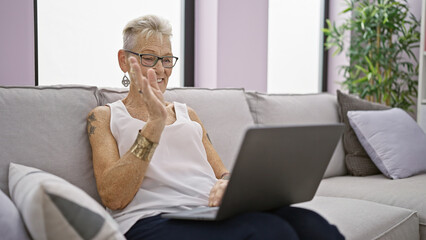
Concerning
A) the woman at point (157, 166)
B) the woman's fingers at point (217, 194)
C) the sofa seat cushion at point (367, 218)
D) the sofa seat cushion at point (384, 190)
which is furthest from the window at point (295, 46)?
the woman's fingers at point (217, 194)

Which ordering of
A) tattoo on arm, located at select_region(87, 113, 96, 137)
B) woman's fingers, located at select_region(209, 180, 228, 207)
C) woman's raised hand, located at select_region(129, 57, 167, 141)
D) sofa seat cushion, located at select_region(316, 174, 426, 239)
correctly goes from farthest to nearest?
sofa seat cushion, located at select_region(316, 174, 426, 239)
tattoo on arm, located at select_region(87, 113, 96, 137)
woman's fingers, located at select_region(209, 180, 228, 207)
woman's raised hand, located at select_region(129, 57, 167, 141)

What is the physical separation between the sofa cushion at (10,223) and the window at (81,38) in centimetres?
145

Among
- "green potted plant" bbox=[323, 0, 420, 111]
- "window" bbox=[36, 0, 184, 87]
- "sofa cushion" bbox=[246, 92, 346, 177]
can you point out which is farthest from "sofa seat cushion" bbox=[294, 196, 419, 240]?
"green potted plant" bbox=[323, 0, 420, 111]

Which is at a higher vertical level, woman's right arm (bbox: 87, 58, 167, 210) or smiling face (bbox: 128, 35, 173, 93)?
smiling face (bbox: 128, 35, 173, 93)

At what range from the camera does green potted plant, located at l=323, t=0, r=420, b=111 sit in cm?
372

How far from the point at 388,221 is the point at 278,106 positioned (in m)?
0.84

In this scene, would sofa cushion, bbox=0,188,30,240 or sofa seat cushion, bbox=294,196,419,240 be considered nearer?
sofa cushion, bbox=0,188,30,240

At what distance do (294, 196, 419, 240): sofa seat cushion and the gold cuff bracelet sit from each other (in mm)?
735

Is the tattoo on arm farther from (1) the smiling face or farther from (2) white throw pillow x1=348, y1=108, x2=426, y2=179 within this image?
(2) white throw pillow x1=348, y1=108, x2=426, y2=179

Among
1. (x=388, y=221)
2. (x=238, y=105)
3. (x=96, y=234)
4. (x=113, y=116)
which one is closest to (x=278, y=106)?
(x=238, y=105)

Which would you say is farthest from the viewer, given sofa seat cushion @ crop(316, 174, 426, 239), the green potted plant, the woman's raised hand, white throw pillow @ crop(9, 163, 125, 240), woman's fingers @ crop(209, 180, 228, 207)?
the green potted plant

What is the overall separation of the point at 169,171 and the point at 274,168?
461mm

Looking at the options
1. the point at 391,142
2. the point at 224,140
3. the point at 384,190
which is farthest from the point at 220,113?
the point at 391,142

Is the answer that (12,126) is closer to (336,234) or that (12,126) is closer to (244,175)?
(244,175)
